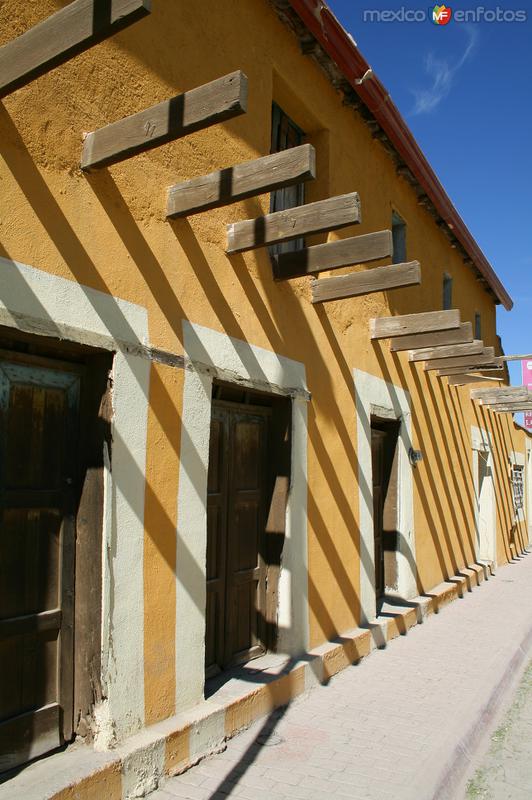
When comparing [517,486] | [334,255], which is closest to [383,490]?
[334,255]

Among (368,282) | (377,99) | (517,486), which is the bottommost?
(517,486)

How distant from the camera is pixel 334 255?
5000 mm

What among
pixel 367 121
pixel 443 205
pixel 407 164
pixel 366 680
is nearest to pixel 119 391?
pixel 366 680

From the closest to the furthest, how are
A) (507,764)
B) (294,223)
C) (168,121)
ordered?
(168,121)
(507,764)
(294,223)

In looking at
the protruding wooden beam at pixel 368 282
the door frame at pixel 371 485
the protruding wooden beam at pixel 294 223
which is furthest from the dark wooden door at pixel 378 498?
the protruding wooden beam at pixel 294 223

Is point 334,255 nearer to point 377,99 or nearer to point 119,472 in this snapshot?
point 119,472

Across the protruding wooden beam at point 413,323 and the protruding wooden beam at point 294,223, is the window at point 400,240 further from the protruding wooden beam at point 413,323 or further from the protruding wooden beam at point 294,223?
the protruding wooden beam at point 294,223

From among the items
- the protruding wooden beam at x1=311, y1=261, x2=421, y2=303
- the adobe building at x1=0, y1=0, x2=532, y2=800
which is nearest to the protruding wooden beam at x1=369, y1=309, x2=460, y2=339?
the adobe building at x1=0, y1=0, x2=532, y2=800

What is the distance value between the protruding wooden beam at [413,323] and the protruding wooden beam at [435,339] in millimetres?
387

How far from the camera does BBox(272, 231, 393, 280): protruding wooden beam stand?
15.8ft

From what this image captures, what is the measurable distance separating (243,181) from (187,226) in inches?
21.7

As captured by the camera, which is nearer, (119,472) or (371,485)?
(119,472)

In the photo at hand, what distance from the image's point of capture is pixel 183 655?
390 cm

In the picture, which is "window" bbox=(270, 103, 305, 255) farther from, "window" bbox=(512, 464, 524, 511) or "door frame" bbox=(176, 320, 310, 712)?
"window" bbox=(512, 464, 524, 511)
